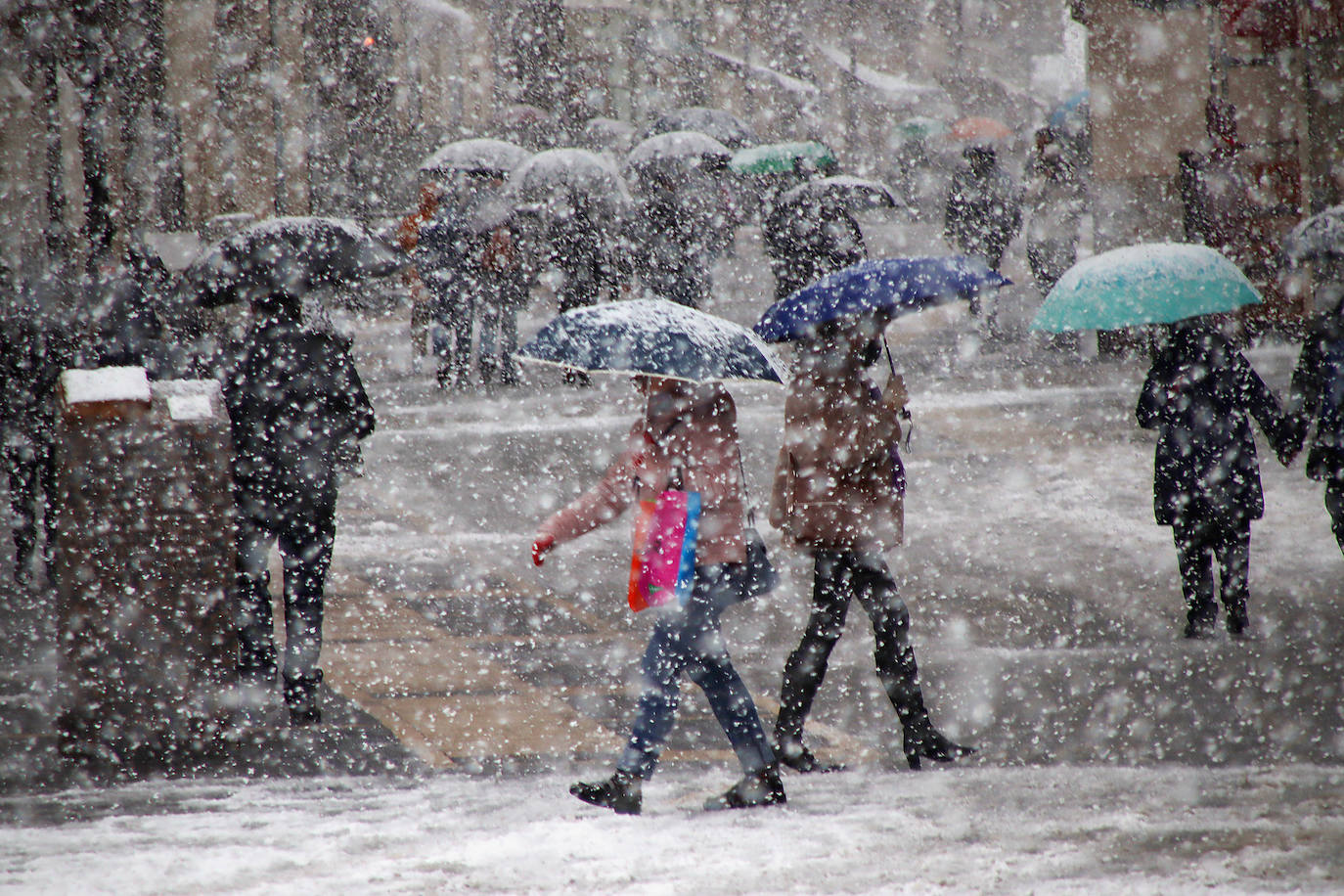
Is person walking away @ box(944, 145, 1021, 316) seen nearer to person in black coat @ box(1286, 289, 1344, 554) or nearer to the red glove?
person in black coat @ box(1286, 289, 1344, 554)

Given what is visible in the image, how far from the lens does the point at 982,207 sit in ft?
54.9

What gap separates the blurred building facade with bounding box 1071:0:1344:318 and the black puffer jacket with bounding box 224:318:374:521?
37.2ft

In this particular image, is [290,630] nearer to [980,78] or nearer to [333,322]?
[333,322]

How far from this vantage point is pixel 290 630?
6246mm

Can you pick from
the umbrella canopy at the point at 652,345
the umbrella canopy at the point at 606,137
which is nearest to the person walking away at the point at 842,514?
the umbrella canopy at the point at 652,345

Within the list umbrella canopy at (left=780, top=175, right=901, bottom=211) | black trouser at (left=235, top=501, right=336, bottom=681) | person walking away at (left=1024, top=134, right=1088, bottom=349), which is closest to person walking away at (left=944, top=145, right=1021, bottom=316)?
person walking away at (left=1024, top=134, right=1088, bottom=349)

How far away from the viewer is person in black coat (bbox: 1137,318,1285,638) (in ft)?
23.6

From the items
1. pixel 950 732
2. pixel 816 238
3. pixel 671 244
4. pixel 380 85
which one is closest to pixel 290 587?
pixel 950 732

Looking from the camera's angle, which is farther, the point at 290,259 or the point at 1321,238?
the point at 1321,238

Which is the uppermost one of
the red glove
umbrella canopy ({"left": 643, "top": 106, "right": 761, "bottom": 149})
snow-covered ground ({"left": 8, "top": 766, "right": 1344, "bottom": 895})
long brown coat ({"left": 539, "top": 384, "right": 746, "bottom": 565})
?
umbrella canopy ({"left": 643, "top": 106, "right": 761, "bottom": 149})

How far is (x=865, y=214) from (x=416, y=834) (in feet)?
77.0

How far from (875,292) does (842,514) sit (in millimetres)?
787

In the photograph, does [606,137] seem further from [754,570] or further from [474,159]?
[754,570]

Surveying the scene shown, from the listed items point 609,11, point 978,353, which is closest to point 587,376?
point 978,353
